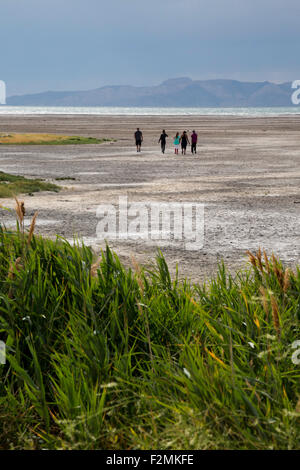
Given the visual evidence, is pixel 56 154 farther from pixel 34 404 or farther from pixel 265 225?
pixel 34 404

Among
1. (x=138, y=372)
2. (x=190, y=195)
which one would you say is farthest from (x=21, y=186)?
(x=138, y=372)

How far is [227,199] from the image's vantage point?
22.7 metres

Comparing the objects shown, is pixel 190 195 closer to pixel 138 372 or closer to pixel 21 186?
pixel 21 186

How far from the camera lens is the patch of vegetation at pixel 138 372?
3.95 m

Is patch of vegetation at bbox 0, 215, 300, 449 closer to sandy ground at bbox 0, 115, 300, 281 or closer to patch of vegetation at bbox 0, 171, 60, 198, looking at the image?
sandy ground at bbox 0, 115, 300, 281

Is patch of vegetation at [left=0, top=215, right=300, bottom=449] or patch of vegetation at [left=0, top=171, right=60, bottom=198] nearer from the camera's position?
patch of vegetation at [left=0, top=215, right=300, bottom=449]

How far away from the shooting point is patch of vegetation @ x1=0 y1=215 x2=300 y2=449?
3945mm

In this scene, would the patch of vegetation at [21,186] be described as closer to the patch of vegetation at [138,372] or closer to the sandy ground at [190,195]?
the sandy ground at [190,195]

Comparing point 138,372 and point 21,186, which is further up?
point 21,186

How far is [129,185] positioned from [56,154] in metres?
22.7

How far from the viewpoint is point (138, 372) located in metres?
5.30

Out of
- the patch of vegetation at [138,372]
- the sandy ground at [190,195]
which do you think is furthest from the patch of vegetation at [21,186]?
the patch of vegetation at [138,372]

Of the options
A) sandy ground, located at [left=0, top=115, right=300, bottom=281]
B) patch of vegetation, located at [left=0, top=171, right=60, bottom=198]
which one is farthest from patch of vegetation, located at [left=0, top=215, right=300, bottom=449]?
patch of vegetation, located at [left=0, top=171, right=60, bottom=198]
